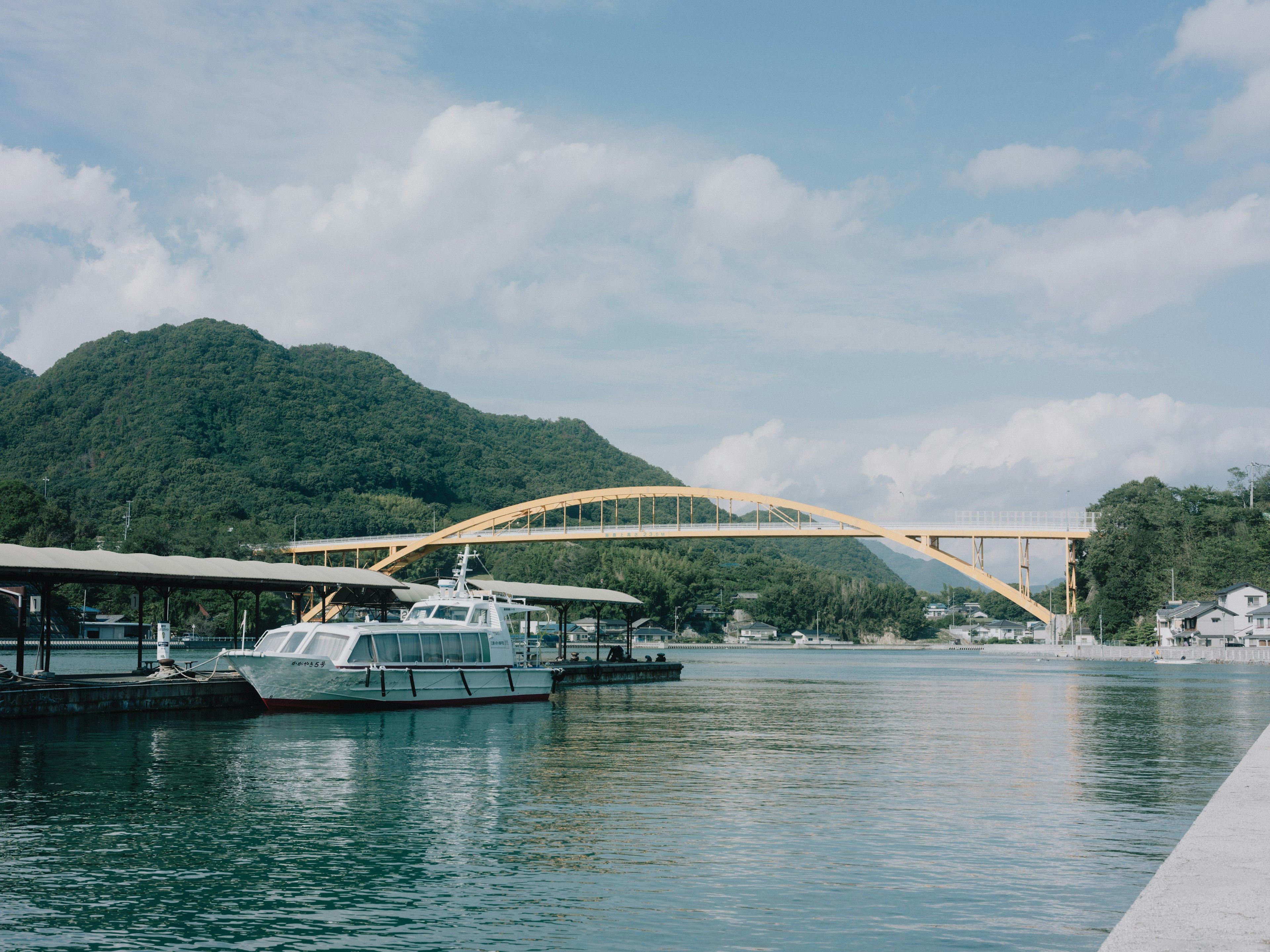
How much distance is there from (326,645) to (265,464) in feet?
437

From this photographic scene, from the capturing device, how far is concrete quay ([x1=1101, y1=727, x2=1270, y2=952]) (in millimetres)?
8312

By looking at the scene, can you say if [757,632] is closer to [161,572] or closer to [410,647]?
[410,647]

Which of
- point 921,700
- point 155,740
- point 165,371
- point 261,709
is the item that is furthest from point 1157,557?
point 165,371

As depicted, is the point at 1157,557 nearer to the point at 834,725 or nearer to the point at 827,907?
the point at 834,725

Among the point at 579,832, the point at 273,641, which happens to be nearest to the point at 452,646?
the point at 273,641

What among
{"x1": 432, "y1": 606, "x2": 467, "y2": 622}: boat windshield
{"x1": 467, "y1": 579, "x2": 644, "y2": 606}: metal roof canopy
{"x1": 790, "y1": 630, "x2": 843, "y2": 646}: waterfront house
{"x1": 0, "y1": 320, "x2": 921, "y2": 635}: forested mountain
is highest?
{"x1": 0, "y1": 320, "x2": 921, "y2": 635}: forested mountain

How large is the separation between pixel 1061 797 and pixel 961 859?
636cm

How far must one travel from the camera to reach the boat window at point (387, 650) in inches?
1470

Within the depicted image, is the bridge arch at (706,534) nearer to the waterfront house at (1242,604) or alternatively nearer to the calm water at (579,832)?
the waterfront house at (1242,604)

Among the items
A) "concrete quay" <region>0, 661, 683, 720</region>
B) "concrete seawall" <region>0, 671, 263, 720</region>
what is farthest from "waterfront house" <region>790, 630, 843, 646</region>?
"concrete seawall" <region>0, 671, 263, 720</region>

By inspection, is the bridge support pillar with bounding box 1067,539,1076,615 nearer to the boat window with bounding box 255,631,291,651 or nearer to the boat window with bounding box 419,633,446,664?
the boat window with bounding box 419,633,446,664

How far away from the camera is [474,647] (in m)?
41.2

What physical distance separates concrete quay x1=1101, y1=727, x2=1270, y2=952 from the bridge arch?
8456 centimetres

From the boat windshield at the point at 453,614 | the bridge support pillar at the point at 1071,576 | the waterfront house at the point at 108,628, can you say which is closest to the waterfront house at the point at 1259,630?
the bridge support pillar at the point at 1071,576
